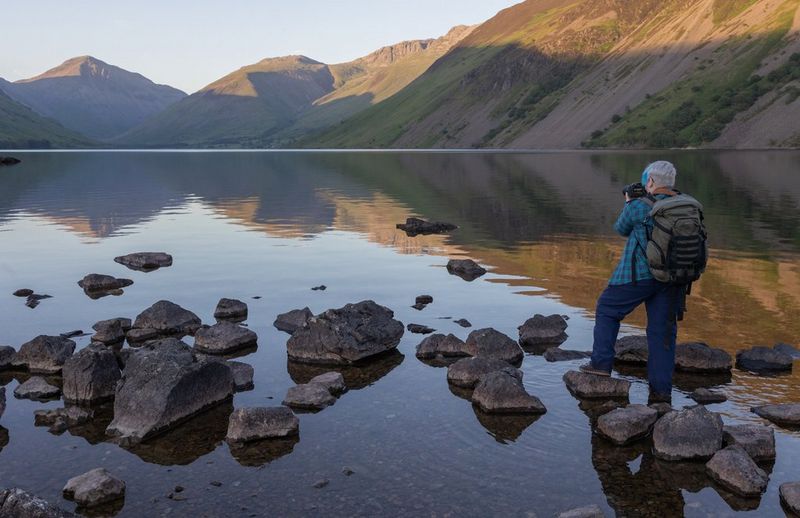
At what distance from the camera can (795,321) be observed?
20266 mm

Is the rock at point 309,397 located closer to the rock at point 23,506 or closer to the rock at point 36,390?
the rock at point 36,390

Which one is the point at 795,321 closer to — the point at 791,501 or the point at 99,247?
the point at 791,501

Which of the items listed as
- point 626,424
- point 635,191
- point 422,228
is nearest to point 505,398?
point 626,424

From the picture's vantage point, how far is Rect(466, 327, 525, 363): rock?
55.8 feet

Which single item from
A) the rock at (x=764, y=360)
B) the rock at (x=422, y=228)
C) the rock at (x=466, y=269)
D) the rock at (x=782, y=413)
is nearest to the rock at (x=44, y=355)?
the rock at (x=782, y=413)

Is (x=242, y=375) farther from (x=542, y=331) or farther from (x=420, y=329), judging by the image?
(x=542, y=331)

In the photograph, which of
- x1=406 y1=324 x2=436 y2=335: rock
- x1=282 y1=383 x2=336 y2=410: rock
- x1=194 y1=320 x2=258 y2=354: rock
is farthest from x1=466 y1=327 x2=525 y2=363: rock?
x1=194 y1=320 x2=258 y2=354: rock

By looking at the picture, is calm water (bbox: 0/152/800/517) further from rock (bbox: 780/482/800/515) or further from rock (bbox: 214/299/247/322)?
rock (bbox: 214/299/247/322)

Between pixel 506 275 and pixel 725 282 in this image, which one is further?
pixel 506 275

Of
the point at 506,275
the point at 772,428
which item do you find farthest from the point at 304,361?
the point at 506,275

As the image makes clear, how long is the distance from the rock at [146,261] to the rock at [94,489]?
68.5 feet

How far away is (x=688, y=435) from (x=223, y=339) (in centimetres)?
1142

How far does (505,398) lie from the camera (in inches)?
541

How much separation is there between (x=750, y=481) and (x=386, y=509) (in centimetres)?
548
